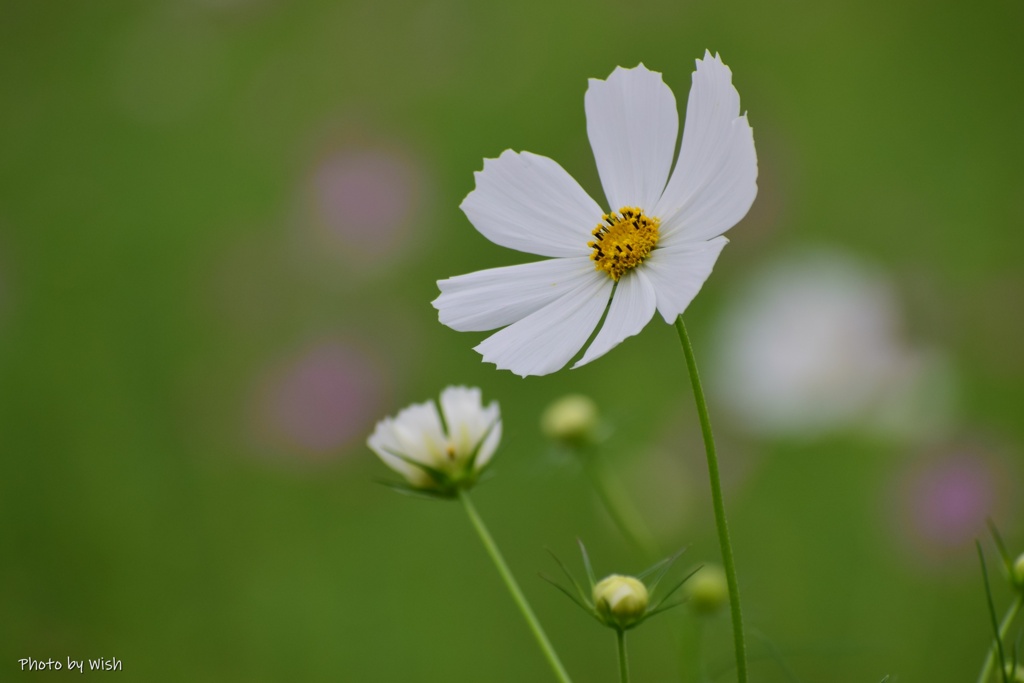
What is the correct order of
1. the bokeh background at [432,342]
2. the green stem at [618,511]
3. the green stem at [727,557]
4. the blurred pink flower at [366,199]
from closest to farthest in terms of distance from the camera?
the green stem at [727,557], the green stem at [618,511], the bokeh background at [432,342], the blurred pink flower at [366,199]

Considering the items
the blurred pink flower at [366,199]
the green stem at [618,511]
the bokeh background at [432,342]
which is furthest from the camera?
the blurred pink flower at [366,199]

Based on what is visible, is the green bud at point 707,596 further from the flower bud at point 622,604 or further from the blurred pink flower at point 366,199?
the blurred pink flower at point 366,199

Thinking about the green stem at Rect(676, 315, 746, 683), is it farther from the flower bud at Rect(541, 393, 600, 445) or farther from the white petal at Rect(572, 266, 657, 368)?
the flower bud at Rect(541, 393, 600, 445)

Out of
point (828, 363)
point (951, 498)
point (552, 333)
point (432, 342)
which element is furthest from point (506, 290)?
point (432, 342)

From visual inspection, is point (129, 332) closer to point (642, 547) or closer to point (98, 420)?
point (98, 420)

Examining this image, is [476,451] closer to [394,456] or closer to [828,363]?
[394,456]

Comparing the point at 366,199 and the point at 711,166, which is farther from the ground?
the point at 366,199

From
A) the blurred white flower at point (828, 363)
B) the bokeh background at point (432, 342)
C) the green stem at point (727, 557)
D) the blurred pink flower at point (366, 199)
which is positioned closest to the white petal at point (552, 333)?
the green stem at point (727, 557)
